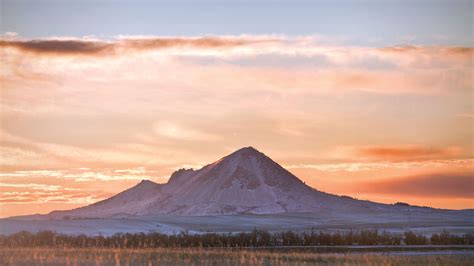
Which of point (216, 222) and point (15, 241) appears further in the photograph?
point (216, 222)

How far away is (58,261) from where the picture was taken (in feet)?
97.7

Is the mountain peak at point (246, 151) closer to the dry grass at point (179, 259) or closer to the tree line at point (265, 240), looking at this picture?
the tree line at point (265, 240)

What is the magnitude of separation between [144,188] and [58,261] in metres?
156

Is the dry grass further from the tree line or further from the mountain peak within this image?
the mountain peak

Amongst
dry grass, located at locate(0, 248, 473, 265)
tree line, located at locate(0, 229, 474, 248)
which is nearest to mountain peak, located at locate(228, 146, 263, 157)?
tree line, located at locate(0, 229, 474, 248)

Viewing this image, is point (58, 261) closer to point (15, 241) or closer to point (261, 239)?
point (15, 241)

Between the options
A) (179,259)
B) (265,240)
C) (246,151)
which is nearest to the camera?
(179,259)

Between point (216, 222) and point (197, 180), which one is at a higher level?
point (197, 180)

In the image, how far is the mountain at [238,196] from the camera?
5758 inches

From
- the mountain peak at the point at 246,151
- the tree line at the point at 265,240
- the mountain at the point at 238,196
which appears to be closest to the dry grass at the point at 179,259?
the tree line at the point at 265,240

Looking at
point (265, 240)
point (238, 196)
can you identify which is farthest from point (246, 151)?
point (265, 240)

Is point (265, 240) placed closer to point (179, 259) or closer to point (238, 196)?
point (179, 259)

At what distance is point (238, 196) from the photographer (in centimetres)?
15050

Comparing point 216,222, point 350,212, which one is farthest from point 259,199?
point 216,222
